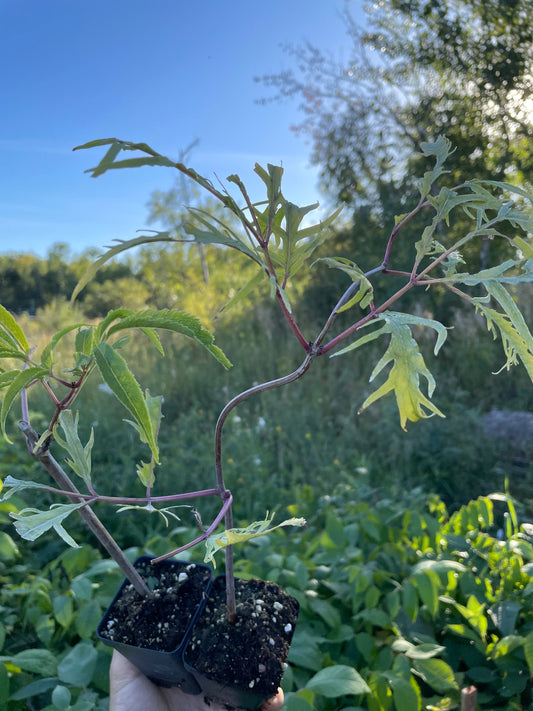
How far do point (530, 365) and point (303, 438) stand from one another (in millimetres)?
2816

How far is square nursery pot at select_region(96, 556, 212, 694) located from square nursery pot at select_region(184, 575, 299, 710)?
0.02 meters

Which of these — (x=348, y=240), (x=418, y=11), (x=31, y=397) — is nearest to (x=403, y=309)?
(x=348, y=240)

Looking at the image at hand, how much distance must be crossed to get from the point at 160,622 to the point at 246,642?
0.14m

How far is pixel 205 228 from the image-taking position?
23.9 inches

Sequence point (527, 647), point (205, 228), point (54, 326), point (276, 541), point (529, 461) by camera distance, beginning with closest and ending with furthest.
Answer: point (205, 228) < point (527, 647) < point (276, 541) < point (529, 461) < point (54, 326)

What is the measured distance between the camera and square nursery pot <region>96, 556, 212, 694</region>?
817 mm

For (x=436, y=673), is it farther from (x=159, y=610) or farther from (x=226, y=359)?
(x=226, y=359)

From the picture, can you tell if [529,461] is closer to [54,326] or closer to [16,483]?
[16,483]

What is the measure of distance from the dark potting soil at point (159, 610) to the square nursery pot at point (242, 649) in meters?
0.03

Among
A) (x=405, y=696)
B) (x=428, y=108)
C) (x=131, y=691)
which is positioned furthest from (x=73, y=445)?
(x=428, y=108)

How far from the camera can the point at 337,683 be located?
0.95 m

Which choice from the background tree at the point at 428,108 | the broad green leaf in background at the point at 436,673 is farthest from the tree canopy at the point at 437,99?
the broad green leaf in background at the point at 436,673

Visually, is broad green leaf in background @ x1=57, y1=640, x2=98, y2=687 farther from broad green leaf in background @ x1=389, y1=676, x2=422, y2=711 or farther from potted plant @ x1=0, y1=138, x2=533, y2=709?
broad green leaf in background @ x1=389, y1=676, x2=422, y2=711

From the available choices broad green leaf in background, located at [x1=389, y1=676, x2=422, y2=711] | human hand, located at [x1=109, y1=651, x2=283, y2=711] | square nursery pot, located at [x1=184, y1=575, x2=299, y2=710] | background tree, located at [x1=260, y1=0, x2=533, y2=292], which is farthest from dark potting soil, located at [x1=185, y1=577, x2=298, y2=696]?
background tree, located at [x1=260, y1=0, x2=533, y2=292]
